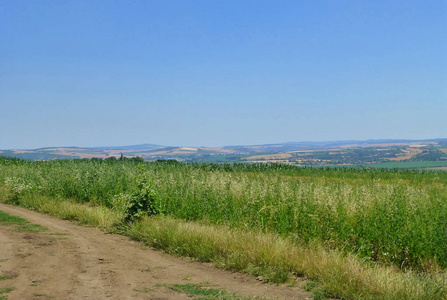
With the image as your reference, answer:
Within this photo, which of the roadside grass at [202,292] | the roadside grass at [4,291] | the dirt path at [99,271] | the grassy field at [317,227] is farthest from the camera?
the grassy field at [317,227]

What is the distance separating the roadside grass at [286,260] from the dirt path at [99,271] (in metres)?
0.31

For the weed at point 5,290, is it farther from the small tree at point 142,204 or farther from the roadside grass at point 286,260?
the small tree at point 142,204

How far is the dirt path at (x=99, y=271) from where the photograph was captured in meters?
6.88

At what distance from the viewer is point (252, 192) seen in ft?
39.7

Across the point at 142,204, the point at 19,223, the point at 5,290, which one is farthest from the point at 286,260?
the point at 19,223

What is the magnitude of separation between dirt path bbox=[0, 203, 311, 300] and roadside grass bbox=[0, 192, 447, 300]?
306mm

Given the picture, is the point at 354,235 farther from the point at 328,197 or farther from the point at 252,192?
the point at 252,192

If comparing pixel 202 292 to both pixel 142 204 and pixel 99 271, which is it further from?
pixel 142 204

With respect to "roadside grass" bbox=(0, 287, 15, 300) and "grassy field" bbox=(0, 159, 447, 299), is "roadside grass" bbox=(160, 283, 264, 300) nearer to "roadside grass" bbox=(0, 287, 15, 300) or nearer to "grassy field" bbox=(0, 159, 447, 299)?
"grassy field" bbox=(0, 159, 447, 299)

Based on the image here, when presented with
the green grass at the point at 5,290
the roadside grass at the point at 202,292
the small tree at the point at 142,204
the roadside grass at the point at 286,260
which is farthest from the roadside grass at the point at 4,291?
the small tree at the point at 142,204

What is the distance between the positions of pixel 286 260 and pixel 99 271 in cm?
352

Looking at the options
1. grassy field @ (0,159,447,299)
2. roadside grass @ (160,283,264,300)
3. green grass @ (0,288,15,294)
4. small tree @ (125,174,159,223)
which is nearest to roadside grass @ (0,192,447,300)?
grassy field @ (0,159,447,299)

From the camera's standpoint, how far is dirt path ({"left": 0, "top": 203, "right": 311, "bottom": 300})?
6.88 meters

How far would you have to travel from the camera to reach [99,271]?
8164 mm
